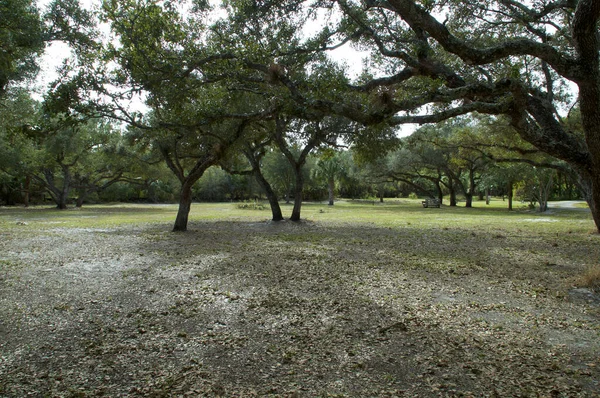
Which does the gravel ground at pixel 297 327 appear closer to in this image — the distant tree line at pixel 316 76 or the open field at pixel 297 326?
the open field at pixel 297 326

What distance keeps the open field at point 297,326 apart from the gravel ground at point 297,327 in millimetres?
20

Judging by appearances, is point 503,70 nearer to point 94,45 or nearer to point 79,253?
point 94,45

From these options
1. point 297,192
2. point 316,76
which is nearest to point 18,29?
point 316,76

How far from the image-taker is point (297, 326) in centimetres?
441

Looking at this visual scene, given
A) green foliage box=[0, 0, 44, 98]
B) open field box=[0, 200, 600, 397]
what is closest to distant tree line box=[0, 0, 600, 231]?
green foliage box=[0, 0, 44, 98]

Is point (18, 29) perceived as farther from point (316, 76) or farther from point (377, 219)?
point (377, 219)

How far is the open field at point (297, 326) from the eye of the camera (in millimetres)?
3090

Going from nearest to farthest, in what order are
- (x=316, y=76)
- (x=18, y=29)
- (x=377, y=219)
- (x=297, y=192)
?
(x=18, y=29) → (x=316, y=76) → (x=297, y=192) → (x=377, y=219)

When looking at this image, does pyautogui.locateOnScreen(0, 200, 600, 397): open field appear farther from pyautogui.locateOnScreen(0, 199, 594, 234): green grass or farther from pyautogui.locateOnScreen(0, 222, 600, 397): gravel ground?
pyautogui.locateOnScreen(0, 199, 594, 234): green grass

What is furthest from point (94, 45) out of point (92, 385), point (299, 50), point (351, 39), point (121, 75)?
point (92, 385)

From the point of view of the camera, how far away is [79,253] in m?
9.48

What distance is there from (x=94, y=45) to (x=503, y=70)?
11511 mm

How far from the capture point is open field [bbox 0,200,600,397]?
309 centimetres

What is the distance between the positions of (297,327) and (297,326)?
0.03m
